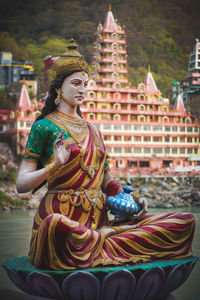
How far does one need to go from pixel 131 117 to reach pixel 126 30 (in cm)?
280

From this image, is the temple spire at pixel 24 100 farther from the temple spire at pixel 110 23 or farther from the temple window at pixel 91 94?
the temple spire at pixel 110 23

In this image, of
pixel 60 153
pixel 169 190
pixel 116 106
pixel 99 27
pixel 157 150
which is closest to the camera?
pixel 60 153

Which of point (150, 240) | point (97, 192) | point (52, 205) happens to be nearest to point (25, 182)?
point (52, 205)

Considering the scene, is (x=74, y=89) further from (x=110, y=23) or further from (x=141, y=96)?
(x=141, y=96)

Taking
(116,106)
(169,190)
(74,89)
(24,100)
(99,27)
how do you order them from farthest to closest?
(116,106) → (24,100) → (99,27) → (169,190) → (74,89)

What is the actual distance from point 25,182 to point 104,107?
1482 centimetres

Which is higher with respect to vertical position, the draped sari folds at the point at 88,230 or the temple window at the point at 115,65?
the temple window at the point at 115,65

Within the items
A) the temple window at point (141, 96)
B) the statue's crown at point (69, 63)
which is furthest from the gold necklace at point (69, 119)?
the temple window at point (141, 96)

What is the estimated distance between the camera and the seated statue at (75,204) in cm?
222

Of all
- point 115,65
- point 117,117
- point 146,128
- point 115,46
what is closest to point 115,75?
point 115,65

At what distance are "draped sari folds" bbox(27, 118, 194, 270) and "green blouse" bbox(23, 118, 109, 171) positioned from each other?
1.0 inches

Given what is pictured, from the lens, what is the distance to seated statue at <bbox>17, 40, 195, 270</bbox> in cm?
222

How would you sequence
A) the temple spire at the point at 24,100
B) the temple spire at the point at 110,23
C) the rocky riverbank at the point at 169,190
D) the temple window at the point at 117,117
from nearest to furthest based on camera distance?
the rocky riverbank at the point at 169,190, the temple spire at the point at 110,23, the temple spire at the point at 24,100, the temple window at the point at 117,117

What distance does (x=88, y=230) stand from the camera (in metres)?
2.31
